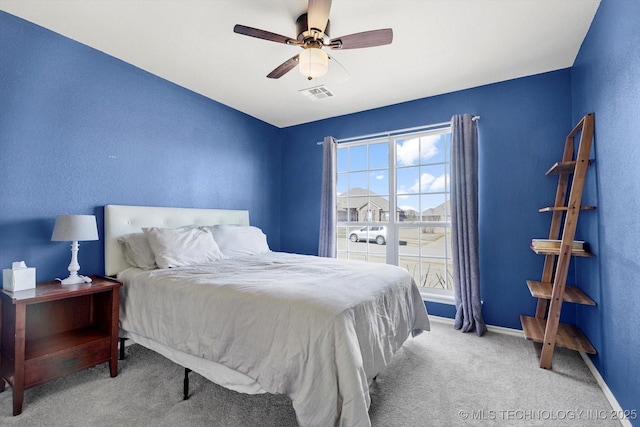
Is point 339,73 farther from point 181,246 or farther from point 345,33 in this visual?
point 181,246

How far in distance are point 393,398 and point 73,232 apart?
2.49 meters

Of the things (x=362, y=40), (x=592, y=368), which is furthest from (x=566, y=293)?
(x=362, y=40)

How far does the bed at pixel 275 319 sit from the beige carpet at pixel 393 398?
197mm

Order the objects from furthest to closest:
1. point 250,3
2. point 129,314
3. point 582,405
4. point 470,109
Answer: point 470,109 → point 129,314 → point 250,3 → point 582,405

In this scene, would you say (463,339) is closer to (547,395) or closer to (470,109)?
(547,395)

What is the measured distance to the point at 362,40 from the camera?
1.94 m

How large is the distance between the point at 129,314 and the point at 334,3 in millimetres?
2761

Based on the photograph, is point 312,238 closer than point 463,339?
No

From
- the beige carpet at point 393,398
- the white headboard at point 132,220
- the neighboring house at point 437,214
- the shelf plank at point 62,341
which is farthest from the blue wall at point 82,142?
the neighboring house at point 437,214

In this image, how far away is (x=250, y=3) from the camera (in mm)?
1953

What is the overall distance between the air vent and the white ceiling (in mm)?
101

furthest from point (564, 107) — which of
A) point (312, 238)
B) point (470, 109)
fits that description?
point (312, 238)

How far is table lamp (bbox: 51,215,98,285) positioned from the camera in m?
2.04

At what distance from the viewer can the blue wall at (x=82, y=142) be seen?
2096mm
